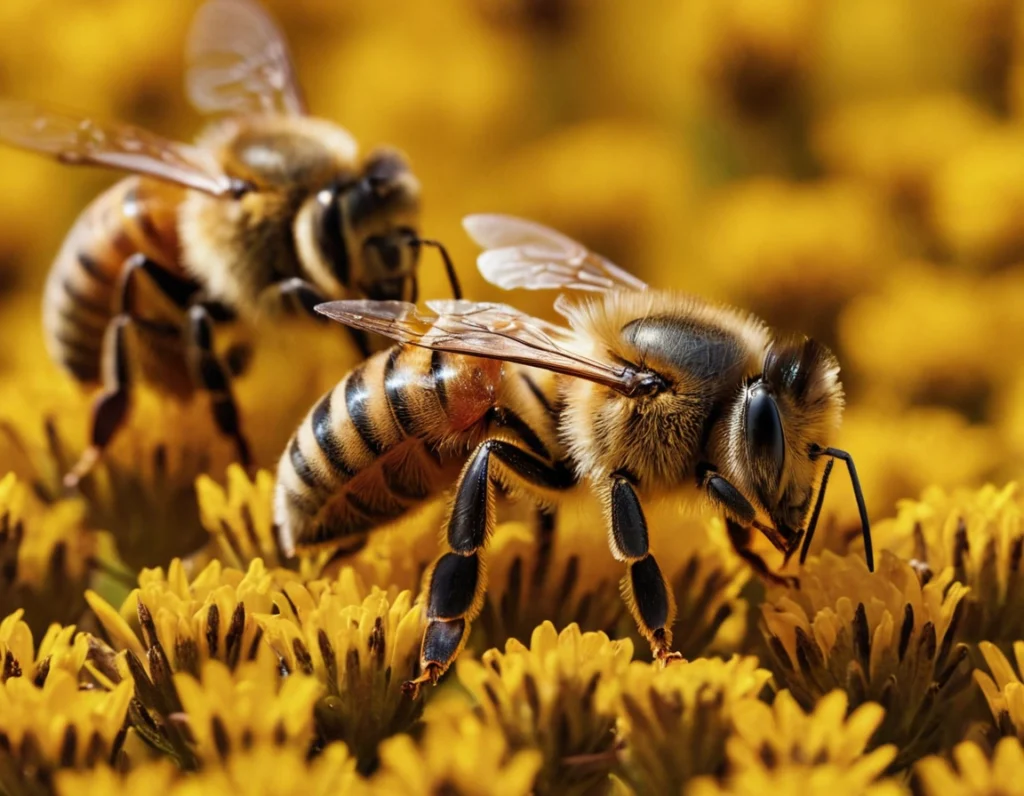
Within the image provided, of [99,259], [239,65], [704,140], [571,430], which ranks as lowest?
[571,430]

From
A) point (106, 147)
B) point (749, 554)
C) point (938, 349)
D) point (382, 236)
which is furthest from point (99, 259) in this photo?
point (938, 349)

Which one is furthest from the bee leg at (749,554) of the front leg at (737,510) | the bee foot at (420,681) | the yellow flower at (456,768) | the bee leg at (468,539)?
the yellow flower at (456,768)

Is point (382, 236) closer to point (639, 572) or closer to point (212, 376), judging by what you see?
point (212, 376)

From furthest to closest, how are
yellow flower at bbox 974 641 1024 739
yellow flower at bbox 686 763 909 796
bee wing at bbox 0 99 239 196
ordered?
bee wing at bbox 0 99 239 196 → yellow flower at bbox 974 641 1024 739 → yellow flower at bbox 686 763 909 796

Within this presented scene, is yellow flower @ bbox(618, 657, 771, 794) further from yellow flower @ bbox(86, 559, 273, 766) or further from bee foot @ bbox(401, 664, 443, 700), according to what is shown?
yellow flower @ bbox(86, 559, 273, 766)

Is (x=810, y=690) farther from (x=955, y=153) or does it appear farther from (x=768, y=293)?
(x=955, y=153)

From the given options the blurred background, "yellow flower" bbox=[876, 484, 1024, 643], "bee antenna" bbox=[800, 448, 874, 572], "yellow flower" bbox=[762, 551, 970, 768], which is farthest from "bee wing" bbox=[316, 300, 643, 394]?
the blurred background

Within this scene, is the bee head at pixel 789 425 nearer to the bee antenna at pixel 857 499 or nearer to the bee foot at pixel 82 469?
the bee antenna at pixel 857 499
